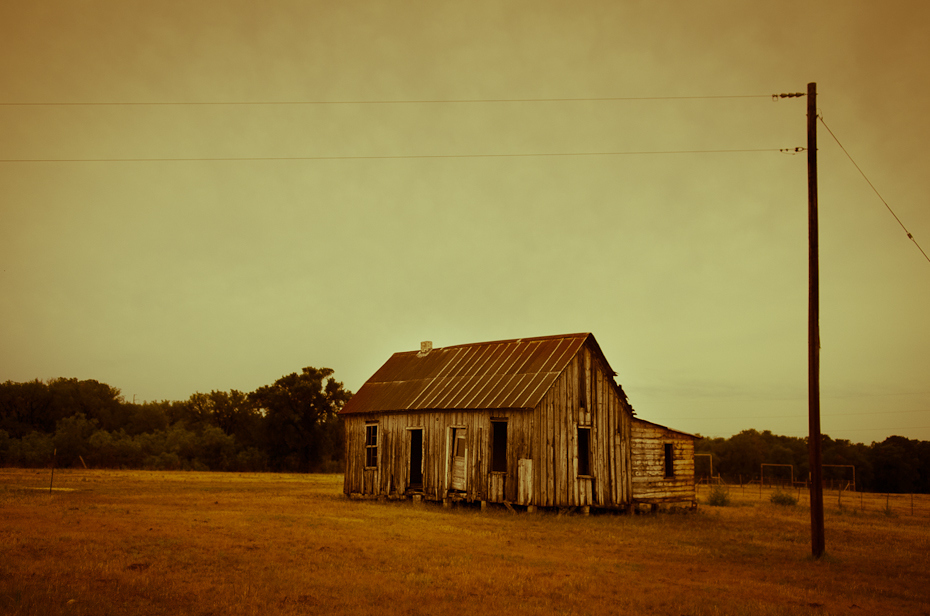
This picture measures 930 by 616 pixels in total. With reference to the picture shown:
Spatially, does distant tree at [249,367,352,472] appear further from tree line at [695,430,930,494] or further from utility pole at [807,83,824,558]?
utility pole at [807,83,824,558]

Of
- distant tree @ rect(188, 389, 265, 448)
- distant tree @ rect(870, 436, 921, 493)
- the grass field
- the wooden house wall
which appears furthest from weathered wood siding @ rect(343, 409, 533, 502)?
distant tree @ rect(870, 436, 921, 493)

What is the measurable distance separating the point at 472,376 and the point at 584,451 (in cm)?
533

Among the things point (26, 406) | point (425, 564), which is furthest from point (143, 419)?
point (425, 564)

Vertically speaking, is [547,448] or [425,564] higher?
[547,448]

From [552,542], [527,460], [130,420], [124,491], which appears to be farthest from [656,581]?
[130,420]

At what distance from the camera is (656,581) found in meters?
12.2

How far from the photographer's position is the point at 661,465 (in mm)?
28109

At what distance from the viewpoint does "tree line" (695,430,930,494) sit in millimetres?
71250

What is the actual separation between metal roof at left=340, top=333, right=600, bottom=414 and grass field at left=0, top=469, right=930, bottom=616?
4388 mm

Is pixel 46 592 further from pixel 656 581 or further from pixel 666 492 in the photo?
pixel 666 492

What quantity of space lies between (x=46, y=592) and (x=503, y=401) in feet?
56.0

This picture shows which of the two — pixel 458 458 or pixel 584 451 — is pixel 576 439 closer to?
pixel 584 451

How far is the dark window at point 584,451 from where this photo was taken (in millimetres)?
25516

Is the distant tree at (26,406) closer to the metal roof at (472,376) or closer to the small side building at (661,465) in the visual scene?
the metal roof at (472,376)
